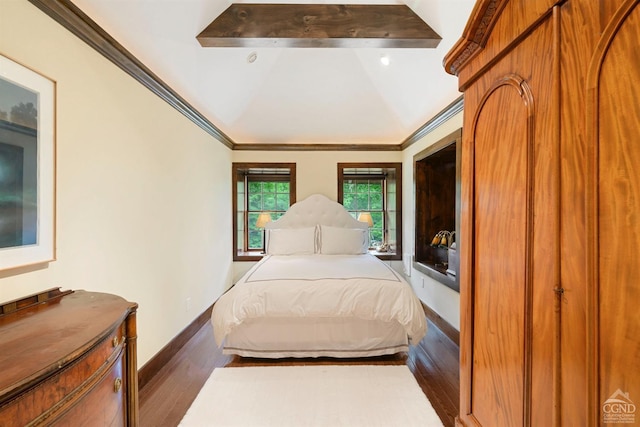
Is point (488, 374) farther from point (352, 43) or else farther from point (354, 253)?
point (354, 253)

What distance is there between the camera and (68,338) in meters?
0.86

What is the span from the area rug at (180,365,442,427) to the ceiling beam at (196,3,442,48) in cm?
273

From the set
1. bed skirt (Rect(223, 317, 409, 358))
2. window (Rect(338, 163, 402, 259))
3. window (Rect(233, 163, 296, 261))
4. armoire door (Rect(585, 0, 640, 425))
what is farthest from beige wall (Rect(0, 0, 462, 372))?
armoire door (Rect(585, 0, 640, 425))

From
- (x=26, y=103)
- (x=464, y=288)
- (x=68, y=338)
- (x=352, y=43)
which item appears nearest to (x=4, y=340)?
(x=68, y=338)

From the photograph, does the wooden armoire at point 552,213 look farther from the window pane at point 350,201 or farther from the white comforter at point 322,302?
the window pane at point 350,201

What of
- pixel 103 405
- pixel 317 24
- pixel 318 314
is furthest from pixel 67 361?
pixel 317 24

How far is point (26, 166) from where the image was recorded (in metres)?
1.21

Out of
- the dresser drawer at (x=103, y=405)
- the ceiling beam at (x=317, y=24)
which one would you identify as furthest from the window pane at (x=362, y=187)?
the dresser drawer at (x=103, y=405)

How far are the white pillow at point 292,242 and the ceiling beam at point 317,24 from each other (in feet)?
7.93

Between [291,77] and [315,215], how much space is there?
2014 mm

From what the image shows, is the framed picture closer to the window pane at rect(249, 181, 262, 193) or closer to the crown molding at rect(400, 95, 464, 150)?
the crown molding at rect(400, 95, 464, 150)

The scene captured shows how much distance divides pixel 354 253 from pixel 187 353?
2286mm

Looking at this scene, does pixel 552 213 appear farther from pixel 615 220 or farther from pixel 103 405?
pixel 103 405

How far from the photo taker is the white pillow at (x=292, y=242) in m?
3.91
